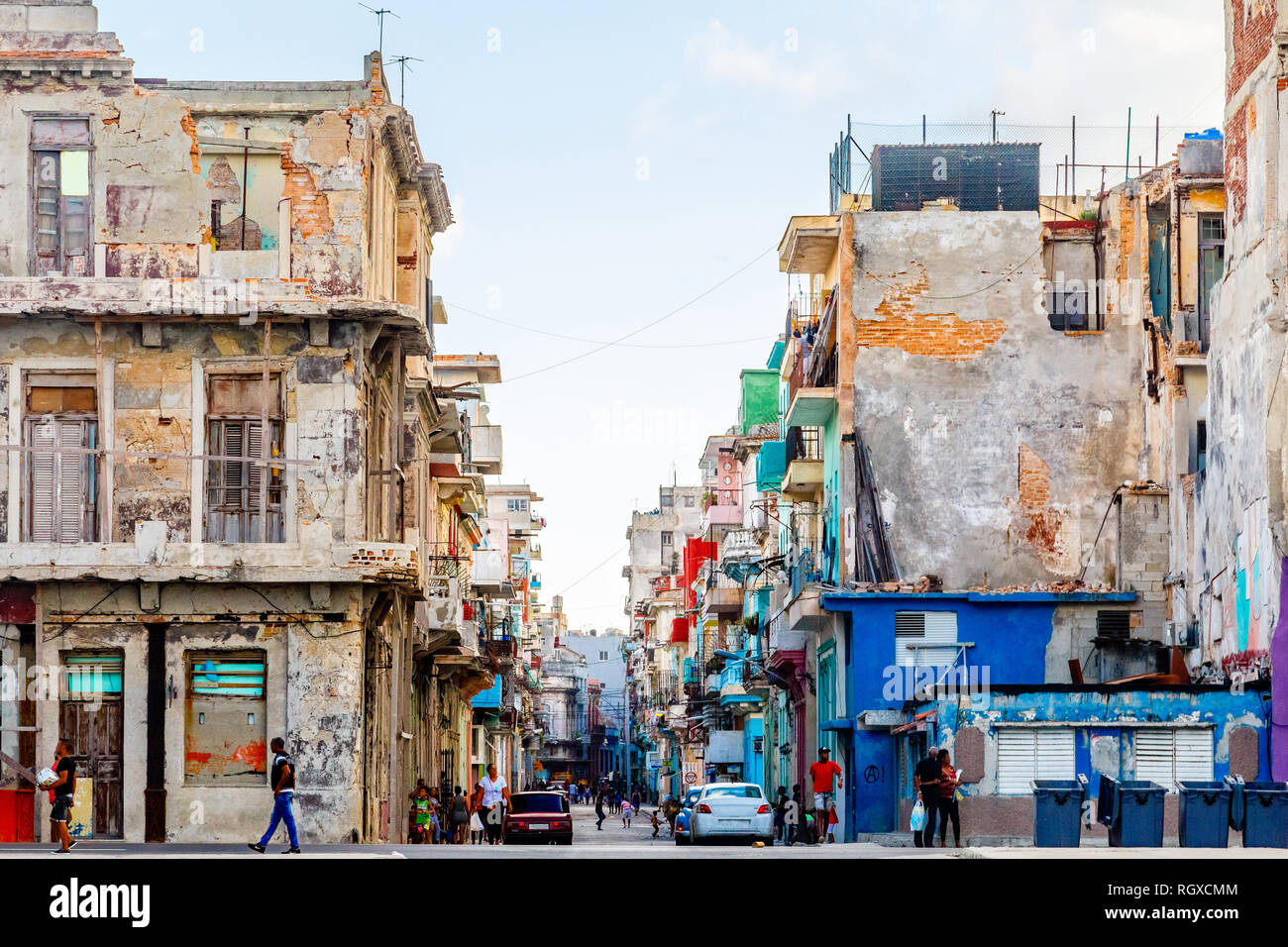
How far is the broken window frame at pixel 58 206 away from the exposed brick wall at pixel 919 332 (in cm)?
1584

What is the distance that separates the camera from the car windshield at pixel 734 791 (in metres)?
33.0

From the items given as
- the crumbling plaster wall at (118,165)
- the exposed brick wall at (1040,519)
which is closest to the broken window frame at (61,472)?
the crumbling plaster wall at (118,165)

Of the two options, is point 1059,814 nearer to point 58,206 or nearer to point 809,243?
point 58,206

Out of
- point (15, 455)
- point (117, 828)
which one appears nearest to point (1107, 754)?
A: point (117, 828)

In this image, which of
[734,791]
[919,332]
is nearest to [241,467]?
[734,791]

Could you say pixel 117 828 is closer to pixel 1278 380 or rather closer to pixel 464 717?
pixel 1278 380

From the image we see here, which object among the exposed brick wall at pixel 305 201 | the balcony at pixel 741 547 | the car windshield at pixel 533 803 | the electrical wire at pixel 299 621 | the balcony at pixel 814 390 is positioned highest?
the exposed brick wall at pixel 305 201

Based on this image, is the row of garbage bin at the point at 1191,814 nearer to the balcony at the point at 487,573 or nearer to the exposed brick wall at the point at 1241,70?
the exposed brick wall at the point at 1241,70

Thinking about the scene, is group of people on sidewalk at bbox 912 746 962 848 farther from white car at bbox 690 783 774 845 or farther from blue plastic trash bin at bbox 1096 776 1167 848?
white car at bbox 690 783 774 845

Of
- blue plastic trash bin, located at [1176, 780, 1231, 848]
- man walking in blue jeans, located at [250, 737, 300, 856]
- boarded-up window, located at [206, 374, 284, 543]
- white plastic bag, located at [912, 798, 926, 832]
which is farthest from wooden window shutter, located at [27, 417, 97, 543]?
blue plastic trash bin, located at [1176, 780, 1231, 848]

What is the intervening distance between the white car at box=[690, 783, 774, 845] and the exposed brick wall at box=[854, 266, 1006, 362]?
35.2ft

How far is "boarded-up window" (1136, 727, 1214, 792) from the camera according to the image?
2952 cm

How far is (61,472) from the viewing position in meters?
29.9

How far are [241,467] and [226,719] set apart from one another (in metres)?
3.94
